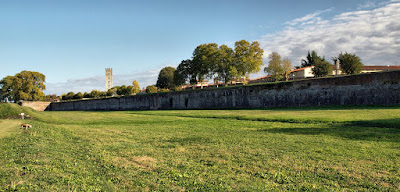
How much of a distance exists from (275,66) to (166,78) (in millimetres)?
33409

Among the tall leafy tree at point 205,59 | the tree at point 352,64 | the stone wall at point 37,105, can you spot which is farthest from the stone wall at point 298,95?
the stone wall at point 37,105

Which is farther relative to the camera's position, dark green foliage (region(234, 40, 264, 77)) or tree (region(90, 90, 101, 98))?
tree (region(90, 90, 101, 98))

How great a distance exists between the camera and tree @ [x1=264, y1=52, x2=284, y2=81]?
55075 millimetres

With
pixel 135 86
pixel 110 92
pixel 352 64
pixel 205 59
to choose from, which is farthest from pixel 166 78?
pixel 352 64

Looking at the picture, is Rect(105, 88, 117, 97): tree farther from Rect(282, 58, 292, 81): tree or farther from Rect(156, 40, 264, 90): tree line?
Rect(282, 58, 292, 81): tree

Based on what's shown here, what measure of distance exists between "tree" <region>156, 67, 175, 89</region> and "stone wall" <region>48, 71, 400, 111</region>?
32896mm

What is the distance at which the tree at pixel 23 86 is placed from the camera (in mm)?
67562

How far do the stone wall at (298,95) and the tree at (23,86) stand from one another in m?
41.2

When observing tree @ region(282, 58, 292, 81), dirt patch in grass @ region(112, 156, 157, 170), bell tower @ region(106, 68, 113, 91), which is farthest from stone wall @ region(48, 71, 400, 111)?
bell tower @ region(106, 68, 113, 91)

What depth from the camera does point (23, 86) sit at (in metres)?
68.6

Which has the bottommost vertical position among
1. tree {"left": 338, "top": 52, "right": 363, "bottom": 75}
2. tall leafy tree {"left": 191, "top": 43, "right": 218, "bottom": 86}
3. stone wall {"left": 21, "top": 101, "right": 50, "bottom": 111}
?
stone wall {"left": 21, "top": 101, "right": 50, "bottom": 111}

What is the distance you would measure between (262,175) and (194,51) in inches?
1914

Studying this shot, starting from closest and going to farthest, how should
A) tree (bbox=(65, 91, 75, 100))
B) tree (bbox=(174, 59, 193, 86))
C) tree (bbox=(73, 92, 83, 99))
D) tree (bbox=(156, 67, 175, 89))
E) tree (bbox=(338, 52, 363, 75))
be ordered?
tree (bbox=(338, 52, 363, 75)) < tree (bbox=(174, 59, 193, 86)) < tree (bbox=(156, 67, 175, 89)) < tree (bbox=(73, 92, 83, 99)) < tree (bbox=(65, 91, 75, 100))

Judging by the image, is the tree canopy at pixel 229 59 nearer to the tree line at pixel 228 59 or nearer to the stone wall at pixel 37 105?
the tree line at pixel 228 59
